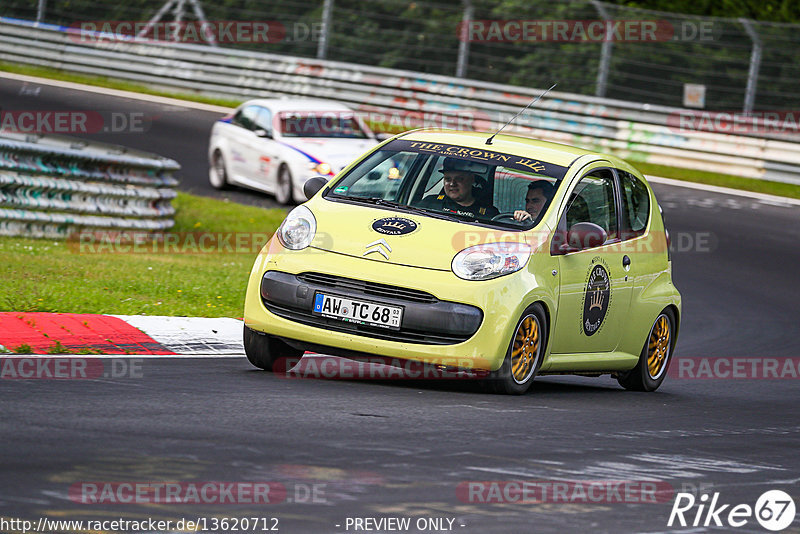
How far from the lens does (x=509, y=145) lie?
9359mm

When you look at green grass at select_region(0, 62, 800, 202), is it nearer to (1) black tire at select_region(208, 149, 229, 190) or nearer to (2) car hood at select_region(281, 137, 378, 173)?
(1) black tire at select_region(208, 149, 229, 190)

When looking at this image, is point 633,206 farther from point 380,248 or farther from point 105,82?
point 105,82

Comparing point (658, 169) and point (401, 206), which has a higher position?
point (401, 206)

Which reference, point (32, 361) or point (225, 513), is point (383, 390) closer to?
point (32, 361)

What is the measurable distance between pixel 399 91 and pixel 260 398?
20.9m

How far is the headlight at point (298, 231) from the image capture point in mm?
8367

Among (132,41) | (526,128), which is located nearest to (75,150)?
(526,128)

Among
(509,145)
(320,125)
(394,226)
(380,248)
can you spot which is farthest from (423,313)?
(320,125)

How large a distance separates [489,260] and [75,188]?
795 cm

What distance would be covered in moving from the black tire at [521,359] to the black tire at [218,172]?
13.5m

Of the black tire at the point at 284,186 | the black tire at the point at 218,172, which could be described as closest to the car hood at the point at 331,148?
the black tire at the point at 284,186

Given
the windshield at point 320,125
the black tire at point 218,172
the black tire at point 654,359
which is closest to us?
the black tire at point 654,359

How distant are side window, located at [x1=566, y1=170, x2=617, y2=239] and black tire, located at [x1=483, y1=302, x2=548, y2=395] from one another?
820mm

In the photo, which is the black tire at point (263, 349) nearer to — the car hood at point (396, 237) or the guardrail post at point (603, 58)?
the car hood at point (396, 237)
